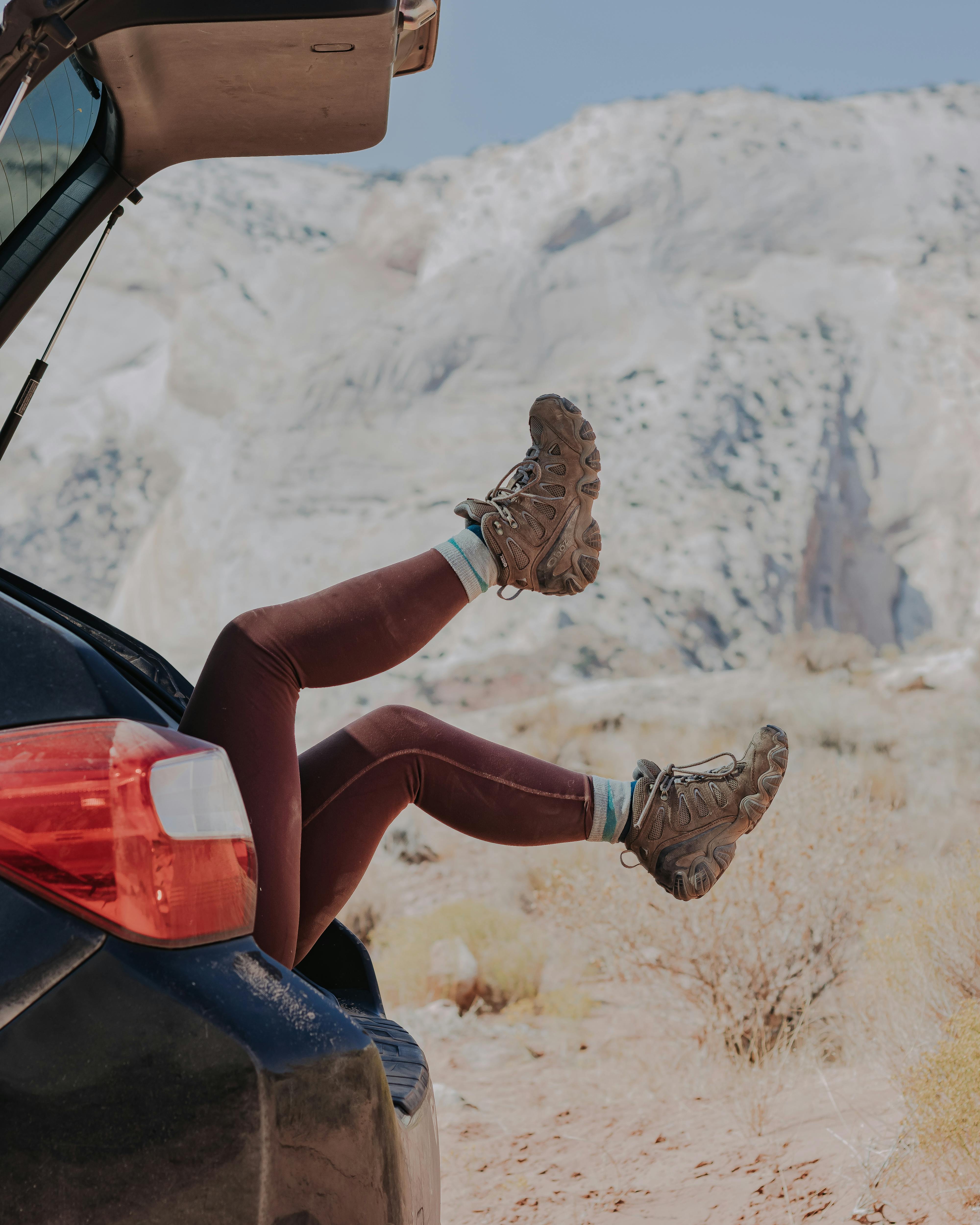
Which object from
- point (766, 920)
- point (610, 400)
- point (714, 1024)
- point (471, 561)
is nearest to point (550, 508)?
point (471, 561)

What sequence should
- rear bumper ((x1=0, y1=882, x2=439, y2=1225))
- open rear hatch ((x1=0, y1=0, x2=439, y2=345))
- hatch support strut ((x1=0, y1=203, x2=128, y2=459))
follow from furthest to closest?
hatch support strut ((x1=0, y1=203, x2=128, y2=459)) < open rear hatch ((x1=0, y1=0, x2=439, y2=345)) < rear bumper ((x1=0, y1=882, x2=439, y2=1225))

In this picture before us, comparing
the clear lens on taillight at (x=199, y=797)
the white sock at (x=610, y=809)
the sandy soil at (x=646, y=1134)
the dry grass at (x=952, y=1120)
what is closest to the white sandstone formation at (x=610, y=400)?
the sandy soil at (x=646, y=1134)

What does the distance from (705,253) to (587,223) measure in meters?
2.67

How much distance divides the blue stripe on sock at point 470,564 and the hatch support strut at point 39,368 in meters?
0.88

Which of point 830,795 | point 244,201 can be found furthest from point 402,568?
point 244,201

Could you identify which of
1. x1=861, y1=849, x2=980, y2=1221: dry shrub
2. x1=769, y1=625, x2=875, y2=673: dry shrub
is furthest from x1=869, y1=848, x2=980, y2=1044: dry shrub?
x1=769, y1=625, x2=875, y2=673: dry shrub

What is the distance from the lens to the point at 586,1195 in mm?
2920

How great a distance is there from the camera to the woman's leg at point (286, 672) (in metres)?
1.44

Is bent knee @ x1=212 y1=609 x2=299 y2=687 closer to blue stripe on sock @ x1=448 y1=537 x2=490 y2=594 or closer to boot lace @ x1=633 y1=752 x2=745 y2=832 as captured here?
blue stripe on sock @ x1=448 y1=537 x2=490 y2=594

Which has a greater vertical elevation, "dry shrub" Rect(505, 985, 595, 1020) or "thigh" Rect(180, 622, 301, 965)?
"thigh" Rect(180, 622, 301, 965)

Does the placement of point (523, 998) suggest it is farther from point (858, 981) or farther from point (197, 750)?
point (197, 750)

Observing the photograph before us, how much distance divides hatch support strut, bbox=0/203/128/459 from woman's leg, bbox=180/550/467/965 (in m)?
0.80

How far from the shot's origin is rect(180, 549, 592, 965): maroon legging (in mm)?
1468

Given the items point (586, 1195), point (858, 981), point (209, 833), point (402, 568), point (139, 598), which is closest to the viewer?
point (209, 833)
